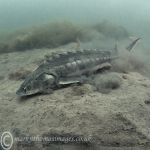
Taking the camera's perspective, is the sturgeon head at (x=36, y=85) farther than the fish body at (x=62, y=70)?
No

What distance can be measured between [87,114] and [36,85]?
2252 millimetres

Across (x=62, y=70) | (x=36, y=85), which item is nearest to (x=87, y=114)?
(x=36, y=85)

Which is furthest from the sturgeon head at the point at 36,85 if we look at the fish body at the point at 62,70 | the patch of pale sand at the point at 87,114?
the patch of pale sand at the point at 87,114

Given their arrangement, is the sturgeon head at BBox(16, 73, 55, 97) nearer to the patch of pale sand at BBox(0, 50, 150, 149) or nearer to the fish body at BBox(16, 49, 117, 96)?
the fish body at BBox(16, 49, 117, 96)

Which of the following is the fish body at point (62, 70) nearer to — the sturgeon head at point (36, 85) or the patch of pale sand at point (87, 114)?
the sturgeon head at point (36, 85)

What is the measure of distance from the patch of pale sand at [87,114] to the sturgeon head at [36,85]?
0.71 ft

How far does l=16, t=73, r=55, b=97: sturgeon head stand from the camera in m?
10.4

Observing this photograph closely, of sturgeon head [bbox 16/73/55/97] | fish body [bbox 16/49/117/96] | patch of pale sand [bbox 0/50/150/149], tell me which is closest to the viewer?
patch of pale sand [bbox 0/50/150/149]

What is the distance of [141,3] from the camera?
28719 millimetres

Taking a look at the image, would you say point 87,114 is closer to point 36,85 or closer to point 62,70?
point 36,85

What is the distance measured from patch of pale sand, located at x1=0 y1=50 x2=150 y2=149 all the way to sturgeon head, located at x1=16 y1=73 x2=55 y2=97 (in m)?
0.22

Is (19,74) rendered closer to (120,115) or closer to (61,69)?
(61,69)

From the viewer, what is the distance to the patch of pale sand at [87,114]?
822 cm

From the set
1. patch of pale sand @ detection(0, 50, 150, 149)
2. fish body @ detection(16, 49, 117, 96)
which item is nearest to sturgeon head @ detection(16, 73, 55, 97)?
fish body @ detection(16, 49, 117, 96)
